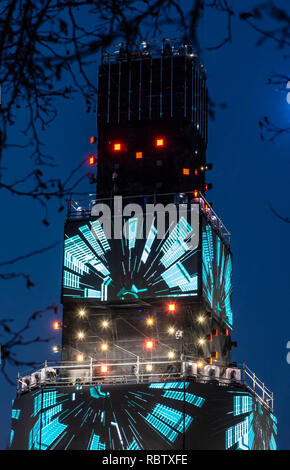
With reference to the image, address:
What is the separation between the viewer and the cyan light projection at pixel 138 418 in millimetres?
28016

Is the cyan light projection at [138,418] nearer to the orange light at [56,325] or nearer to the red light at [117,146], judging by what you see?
the orange light at [56,325]

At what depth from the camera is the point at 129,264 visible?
31.5 meters

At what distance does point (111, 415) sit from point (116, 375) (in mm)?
1732

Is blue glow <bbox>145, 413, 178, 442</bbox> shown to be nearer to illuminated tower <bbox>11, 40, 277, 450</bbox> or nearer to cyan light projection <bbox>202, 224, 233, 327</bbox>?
illuminated tower <bbox>11, 40, 277, 450</bbox>

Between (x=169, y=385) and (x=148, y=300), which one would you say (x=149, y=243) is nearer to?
(x=148, y=300)

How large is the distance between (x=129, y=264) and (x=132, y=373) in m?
3.87

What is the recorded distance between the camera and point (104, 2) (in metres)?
8.12

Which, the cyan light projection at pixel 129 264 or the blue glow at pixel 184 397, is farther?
the cyan light projection at pixel 129 264

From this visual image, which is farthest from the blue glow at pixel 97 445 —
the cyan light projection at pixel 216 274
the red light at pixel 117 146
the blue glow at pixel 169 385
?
the red light at pixel 117 146

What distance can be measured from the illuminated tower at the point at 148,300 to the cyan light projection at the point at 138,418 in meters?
0.04

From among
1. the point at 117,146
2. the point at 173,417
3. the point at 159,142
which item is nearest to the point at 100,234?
A: the point at 117,146
